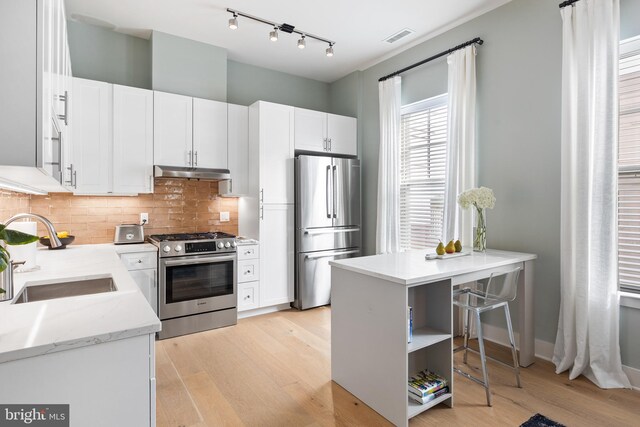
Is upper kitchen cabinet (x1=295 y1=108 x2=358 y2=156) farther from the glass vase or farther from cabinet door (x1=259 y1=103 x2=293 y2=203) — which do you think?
the glass vase

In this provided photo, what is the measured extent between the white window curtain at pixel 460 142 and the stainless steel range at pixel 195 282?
2.24 meters

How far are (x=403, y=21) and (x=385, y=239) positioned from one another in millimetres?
2321

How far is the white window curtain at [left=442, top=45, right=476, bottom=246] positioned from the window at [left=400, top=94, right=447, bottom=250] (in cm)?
26

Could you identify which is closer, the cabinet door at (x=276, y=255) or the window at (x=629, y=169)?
the window at (x=629, y=169)

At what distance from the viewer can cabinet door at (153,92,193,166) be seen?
11.5 feet

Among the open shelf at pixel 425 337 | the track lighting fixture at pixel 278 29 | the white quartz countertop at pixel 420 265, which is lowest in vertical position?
the open shelf at pixel 425 337

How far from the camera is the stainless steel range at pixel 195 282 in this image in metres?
3.31

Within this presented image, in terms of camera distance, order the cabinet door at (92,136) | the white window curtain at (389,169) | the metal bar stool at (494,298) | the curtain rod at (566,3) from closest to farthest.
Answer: the metal bar stool at (494,298) → the curtain rod at (566,3) → the cabinet door at (92,136) → the white window curtain at (389,169)

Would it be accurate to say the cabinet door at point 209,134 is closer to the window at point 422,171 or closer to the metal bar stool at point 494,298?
the window at point 422,171

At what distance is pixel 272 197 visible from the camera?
3.95 metres

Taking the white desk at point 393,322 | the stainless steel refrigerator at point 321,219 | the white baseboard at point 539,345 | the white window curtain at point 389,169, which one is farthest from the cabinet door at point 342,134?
the white baseboard at point 539,345

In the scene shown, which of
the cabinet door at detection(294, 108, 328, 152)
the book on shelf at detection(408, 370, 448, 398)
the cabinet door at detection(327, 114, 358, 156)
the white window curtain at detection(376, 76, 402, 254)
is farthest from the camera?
the cabinet door at detection(327, 114, 358, 156)

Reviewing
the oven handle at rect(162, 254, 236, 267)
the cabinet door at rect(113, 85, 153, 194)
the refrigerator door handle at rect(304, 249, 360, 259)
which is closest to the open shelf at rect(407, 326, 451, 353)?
the refrigerator door handle at rect(304, 249, 360, 259)

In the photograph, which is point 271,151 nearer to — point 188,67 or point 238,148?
point 238,148
